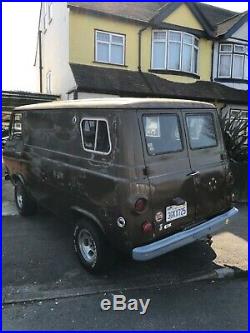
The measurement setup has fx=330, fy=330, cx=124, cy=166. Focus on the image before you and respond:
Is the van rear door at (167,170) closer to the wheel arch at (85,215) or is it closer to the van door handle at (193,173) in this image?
the van door handle at (193,173)

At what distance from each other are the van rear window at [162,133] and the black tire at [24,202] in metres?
3.49

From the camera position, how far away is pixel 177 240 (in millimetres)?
4145

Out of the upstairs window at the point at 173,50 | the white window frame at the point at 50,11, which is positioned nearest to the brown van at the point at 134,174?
the upstairs window at the point at 173,50

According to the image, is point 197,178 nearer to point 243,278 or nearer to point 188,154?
point 188,154

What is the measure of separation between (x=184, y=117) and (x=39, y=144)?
2.62 m

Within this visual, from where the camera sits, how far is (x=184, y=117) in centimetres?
462

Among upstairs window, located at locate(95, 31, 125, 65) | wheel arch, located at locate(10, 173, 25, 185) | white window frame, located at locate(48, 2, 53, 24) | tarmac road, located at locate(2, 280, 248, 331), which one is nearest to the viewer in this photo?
tarmac road, located at locate(2, 280, 248, 331)

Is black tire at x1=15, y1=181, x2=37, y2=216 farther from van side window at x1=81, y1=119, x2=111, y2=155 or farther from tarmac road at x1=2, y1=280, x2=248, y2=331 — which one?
tarmac road at x1=2, y1=280, x2=248, y2=331

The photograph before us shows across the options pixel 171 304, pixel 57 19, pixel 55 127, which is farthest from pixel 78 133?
pixel 57 19

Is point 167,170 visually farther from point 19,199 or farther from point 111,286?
point 19,199

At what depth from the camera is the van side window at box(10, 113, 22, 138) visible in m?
6.62

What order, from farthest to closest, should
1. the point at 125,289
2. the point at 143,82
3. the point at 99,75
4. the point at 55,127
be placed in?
1. the point at 143,82
2. the point at 99,75
3. the point at 55,127
4. the point at 125,289

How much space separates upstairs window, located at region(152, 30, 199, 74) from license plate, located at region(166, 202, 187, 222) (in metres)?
12.1

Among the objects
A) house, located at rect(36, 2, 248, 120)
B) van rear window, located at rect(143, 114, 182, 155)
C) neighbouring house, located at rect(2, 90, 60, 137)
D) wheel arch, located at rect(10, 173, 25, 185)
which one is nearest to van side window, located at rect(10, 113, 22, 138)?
wheel arch, located at rect(10, 173, 25, 185)
